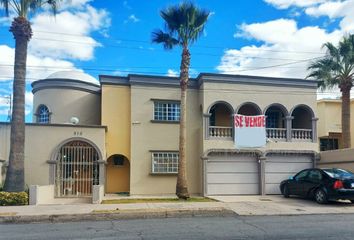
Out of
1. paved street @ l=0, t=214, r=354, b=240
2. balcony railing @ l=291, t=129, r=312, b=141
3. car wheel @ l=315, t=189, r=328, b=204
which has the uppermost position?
balcony railing @ l=291, t=129, r=312, b=141

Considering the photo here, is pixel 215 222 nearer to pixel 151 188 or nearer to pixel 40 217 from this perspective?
pixel 40 217

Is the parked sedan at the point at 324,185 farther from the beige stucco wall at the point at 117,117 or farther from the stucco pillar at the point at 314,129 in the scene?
the beige stucco wall at the point at 117,117

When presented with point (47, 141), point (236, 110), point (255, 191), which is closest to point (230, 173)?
point (255, 191)

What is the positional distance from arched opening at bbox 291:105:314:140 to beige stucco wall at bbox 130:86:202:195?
5.67 meters

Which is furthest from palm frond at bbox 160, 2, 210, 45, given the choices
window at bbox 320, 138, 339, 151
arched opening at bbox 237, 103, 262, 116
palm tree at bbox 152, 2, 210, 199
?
window at bbox 320, 138, 339, 151

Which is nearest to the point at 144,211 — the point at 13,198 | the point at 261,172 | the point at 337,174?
the point at 13,198

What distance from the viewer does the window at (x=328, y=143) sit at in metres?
28.1

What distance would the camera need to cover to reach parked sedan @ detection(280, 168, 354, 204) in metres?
15.2

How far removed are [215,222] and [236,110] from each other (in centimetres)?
1106

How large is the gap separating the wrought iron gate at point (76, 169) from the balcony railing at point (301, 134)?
11030mm

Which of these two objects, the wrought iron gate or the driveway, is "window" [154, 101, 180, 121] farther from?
the driveway

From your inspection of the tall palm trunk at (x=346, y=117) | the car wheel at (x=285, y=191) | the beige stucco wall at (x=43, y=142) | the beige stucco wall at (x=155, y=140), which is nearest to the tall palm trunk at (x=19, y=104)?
the beige stucco wall at (x=43, y=142)

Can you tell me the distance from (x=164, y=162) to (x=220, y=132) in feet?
11.5

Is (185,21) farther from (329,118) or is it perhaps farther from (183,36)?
(329,118)
